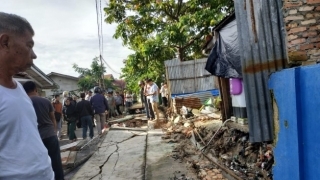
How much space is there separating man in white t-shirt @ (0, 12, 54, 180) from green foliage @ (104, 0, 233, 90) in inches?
409

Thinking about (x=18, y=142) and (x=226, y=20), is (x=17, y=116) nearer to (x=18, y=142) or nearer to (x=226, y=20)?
(x=18, y=142)

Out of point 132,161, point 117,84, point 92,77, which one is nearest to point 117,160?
point 132,161

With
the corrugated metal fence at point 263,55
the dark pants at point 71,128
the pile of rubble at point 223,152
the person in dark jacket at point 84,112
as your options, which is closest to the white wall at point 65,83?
the dark pants at point 71,128

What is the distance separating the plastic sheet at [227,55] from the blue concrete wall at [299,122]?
1959 mm

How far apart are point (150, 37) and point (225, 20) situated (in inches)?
342

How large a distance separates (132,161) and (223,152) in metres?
1.94

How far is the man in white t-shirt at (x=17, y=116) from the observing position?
1.31 metres

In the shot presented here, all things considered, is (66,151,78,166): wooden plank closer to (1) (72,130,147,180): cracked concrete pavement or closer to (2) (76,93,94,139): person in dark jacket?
(1) (72,130,147,180): cracked concrete pavement

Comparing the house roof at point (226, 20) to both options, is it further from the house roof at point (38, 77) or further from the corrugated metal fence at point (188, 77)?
the house roof at point (38, 77)

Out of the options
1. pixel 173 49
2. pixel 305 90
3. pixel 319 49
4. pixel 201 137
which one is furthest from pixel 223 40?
pixel 173 49

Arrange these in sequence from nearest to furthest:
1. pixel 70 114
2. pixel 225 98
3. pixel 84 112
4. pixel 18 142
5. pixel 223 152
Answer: pixel 18 142 → pixel 223 152 → pixel 225 98 → pixel 84 112 → pixel 70 114

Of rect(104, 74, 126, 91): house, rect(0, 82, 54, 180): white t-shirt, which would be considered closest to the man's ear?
rect(0, 82, 54, 180): white t-shirt

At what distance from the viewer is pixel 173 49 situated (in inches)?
522

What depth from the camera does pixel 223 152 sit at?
17.2 feet
